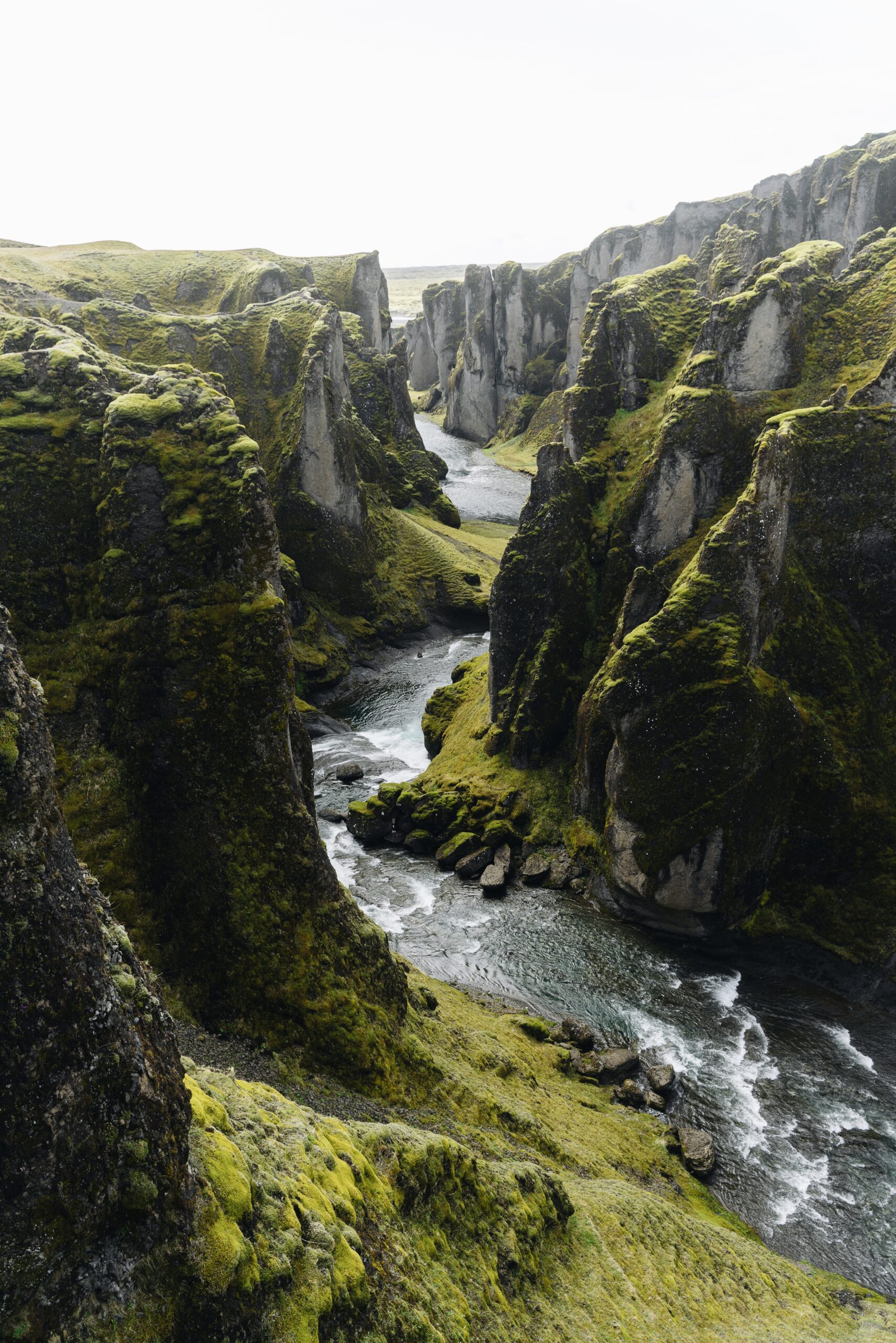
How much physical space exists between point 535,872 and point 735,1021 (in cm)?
1229

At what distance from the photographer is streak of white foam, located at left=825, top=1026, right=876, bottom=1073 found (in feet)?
96.3

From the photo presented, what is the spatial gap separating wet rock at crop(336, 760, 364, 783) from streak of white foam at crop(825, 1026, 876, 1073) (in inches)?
1241

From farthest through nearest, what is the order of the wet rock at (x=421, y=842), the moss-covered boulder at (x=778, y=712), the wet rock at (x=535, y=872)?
the wet rock at (x=421, y=842) < the wet rock at (x=535, y=872) < the moss-covered boulder at (x=778, y=712)

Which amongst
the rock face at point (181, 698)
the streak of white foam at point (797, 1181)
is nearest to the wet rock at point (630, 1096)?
the streak of white foam at point (797, 1181)

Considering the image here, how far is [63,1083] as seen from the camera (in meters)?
7.80

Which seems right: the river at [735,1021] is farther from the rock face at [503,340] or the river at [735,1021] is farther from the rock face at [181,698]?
the rock face at [503,340]

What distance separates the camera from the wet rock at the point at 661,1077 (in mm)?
28234

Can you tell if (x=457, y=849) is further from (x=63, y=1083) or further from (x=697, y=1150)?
(x=63, y=1083)

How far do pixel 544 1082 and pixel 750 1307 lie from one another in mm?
8775

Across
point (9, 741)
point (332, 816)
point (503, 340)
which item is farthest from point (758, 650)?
point (503, 340)

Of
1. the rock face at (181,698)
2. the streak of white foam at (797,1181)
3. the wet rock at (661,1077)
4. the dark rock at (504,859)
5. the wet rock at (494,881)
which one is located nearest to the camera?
the rock face at (181,698)

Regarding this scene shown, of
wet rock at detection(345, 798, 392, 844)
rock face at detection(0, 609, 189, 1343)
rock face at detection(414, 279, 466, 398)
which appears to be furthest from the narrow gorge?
rock face at detection(414, 279, 466, 398)

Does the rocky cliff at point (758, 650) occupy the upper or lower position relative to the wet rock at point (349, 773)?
upper

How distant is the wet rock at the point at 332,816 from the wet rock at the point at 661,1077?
2427cm
